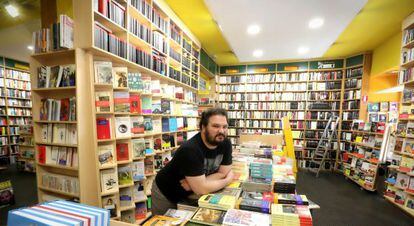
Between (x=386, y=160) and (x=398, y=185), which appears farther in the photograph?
(x=386, y=160)

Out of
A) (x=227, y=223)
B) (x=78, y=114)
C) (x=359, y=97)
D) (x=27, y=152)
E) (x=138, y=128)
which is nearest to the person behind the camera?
(x=227, y=223)

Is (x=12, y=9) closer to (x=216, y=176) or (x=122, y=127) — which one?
(x=122, y=127)

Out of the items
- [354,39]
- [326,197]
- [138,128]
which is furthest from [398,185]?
[138,128]

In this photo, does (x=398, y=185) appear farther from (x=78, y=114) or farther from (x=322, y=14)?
(x=78, y=114)

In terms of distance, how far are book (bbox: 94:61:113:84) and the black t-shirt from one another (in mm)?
1337

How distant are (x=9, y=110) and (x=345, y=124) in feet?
33.4

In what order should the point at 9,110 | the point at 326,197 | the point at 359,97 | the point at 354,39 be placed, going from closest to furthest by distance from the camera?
the point at 326,197 → the point at 354,39 → the point at 359,97 → the point at 9,110

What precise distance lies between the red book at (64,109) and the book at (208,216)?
6.56ft

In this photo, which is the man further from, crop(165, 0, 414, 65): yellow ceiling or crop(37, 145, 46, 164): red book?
crop(165, 0, 414, 65): yellow ceiling

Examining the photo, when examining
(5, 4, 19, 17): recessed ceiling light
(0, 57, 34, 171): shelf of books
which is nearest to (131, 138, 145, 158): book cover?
(5, 4, 19, 17): recessed ceiling light

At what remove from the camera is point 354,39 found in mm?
4500

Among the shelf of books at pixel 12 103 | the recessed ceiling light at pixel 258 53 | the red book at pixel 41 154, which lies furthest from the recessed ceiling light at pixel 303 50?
the shelf of books at pixel 12 103

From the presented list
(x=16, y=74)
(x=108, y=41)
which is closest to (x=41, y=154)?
(x=108, y=41)

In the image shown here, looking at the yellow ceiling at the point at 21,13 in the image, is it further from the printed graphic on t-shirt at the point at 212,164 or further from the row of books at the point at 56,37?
the printed graphic on t-shirt at the point at 212,164
